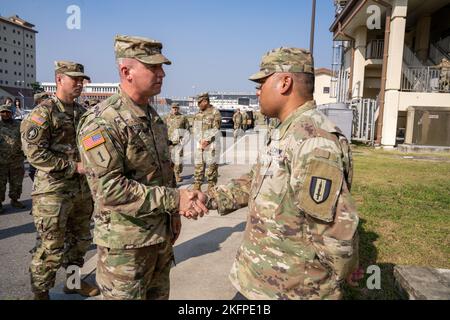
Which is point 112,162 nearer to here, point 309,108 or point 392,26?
point 309,108

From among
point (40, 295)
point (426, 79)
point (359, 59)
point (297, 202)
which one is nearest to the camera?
point (297, 202)

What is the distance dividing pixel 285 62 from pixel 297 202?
0.78 meters

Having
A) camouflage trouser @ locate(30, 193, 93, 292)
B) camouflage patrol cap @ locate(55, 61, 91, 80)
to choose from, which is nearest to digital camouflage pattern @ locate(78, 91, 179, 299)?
camouflage trouser @ locate(30, 193, 93, 292)

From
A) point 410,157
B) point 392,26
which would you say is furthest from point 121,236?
point 392,26

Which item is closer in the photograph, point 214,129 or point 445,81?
point 214,129

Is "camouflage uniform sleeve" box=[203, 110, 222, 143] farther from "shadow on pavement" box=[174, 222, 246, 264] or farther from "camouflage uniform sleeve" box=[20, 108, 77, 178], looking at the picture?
"camouflage uniform sleeve" box=[20, 108, 77, 178]

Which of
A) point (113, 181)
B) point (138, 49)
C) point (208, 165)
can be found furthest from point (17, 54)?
point (113, 181)

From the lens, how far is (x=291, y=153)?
1.80 m

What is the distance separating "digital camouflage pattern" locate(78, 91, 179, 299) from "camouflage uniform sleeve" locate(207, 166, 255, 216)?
0.31 meters

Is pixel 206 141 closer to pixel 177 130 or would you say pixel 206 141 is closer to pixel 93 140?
pixel 177 130

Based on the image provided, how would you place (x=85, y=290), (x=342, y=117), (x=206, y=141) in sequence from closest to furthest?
(x=85, y=290) → (x=206, y=141) → (x=342, y=117)

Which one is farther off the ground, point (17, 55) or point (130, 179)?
point (17, 55)

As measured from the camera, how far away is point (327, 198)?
165 cm

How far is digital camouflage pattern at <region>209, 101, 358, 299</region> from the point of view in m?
1.67
